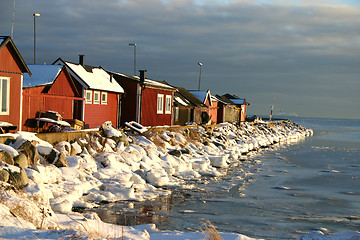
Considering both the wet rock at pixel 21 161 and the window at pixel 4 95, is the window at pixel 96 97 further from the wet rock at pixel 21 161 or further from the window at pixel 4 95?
the wet rock at pixel 21 161

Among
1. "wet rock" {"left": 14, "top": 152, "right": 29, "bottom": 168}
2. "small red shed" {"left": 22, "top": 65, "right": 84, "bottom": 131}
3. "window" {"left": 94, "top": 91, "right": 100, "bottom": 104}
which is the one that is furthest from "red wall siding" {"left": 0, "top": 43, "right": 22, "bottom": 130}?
"window" {"left": 94, "top": 91, "right": 100, "bottom": 104}

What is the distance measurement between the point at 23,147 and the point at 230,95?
173 ft

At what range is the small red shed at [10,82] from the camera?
49.5 ft

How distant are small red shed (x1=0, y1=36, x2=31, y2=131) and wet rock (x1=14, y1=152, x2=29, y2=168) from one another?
3308 millimetres

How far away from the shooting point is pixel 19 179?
10.4 metres

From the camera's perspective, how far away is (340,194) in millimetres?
15391

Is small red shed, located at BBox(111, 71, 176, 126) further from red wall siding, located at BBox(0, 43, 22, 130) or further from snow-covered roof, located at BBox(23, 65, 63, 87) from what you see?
red wall siding, located at BBox(0, 43, 22, 130)

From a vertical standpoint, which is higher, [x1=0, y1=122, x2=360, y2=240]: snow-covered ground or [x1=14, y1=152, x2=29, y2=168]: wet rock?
[x1=14, y1=152, x2=29, y2=168]: wet rock

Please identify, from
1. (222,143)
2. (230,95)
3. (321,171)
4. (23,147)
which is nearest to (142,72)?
(222,143)

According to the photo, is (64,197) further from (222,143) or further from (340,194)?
(222,143)

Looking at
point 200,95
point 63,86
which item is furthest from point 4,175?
point 200,95

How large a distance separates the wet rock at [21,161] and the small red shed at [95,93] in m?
11.5

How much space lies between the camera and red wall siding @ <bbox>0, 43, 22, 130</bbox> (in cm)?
1516

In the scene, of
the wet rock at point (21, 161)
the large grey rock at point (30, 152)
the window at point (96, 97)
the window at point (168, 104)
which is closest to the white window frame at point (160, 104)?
the window at point (168, 104)
